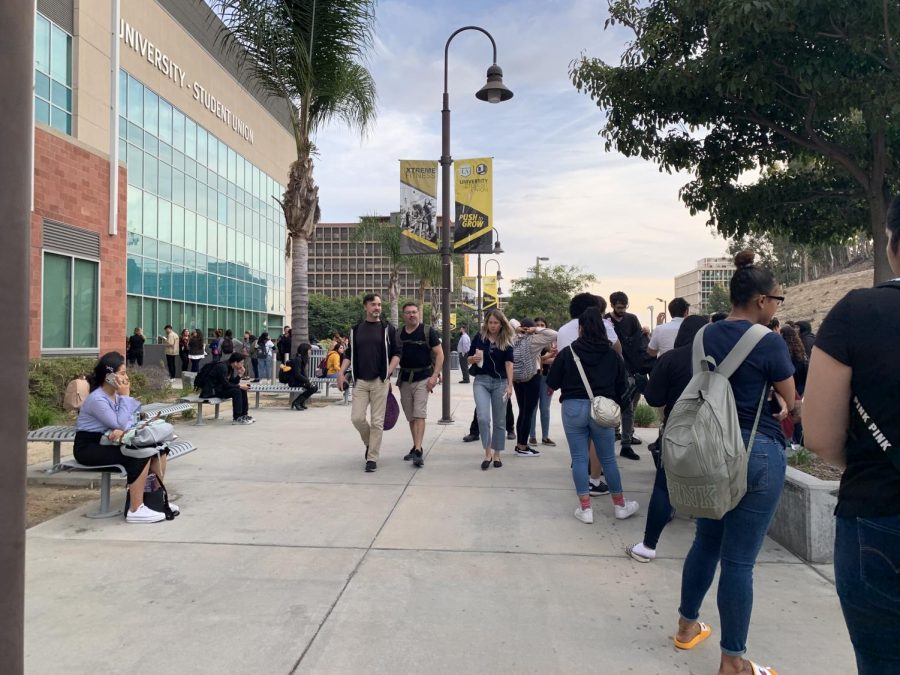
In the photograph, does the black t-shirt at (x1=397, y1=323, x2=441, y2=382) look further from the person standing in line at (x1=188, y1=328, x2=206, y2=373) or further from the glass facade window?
the glass facade window

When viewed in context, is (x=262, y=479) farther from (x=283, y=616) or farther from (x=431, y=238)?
(x=431, y=238)

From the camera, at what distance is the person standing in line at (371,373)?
714cm

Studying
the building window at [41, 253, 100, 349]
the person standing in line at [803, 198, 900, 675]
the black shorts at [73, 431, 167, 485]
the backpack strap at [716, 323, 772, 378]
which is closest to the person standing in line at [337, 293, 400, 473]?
the black shorts at [73, 431, 167, 485]

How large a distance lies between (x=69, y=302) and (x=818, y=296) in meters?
59.1

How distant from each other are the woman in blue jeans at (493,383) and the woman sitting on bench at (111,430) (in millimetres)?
3481

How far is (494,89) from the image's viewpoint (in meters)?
10.9

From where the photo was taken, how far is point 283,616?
3.44 m

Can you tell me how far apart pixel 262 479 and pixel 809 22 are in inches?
276

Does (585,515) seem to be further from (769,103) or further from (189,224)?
(189,224)

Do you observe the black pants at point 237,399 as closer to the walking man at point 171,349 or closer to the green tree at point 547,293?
the walking man at point 171,349

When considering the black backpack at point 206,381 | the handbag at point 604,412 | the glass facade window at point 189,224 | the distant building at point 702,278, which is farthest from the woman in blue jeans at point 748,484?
the distant building at point 702,278

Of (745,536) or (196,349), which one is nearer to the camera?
(745,536)

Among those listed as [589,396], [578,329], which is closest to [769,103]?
[578,329]

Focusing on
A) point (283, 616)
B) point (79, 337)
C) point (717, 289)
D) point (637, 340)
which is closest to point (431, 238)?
point (637, 340)
